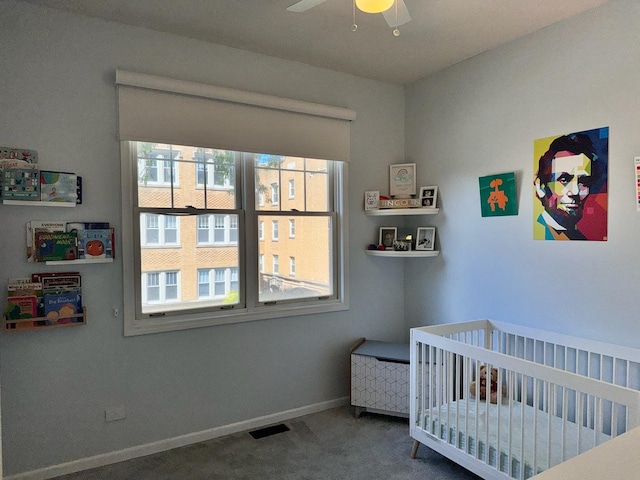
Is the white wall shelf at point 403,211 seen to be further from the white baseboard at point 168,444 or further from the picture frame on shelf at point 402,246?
the white baseboard at point 168,444

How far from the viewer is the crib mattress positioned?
1.90 meters

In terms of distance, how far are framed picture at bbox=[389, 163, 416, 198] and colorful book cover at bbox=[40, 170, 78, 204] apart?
2296 millimetres

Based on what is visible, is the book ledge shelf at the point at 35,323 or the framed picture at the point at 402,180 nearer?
the book ledge shelf at the point at 35,323

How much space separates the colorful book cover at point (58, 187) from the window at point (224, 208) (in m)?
0.27

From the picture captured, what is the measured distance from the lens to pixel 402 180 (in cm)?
356

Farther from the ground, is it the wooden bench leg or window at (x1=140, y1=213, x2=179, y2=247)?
window at (x1=140, y1=213, x2=179, y2=247)

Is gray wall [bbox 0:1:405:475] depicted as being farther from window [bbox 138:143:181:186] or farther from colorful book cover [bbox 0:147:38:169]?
window [bbox 138:143:181:186]

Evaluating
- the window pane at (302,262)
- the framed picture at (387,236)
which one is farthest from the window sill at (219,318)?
the framed picture at (387,236)

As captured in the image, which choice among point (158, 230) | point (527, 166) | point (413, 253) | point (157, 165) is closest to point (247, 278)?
point (158, 230)

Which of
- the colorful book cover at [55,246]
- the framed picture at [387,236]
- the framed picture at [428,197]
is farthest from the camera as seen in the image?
the framed picture at [387,236]

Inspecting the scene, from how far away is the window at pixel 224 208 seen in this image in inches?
104

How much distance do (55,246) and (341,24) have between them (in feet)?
6.74

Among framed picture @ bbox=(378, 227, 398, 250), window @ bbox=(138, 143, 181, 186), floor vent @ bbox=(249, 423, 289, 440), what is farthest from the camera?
framed picture @ bbox=(378, 227, 398, 250)

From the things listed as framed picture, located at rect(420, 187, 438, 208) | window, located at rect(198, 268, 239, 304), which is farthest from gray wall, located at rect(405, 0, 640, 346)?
window, located at rect(198, 268, 239, 304)
